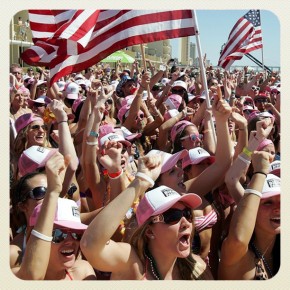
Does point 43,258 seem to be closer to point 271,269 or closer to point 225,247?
point 225,247

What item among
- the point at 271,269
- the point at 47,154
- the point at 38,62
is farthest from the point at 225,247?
the point at 38,62

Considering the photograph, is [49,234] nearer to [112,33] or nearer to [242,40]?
[112,33]

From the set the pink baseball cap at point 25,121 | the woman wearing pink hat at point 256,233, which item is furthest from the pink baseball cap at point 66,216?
the pink baseball cap at point 25,121

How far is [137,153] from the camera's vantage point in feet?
18.9

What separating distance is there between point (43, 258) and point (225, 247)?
1102 mm

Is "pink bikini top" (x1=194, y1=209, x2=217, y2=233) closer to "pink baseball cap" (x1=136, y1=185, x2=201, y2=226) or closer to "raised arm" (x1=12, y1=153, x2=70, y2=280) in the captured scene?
"pink baseball cap" (x1=136, y1=185, x2=201, y2=226)

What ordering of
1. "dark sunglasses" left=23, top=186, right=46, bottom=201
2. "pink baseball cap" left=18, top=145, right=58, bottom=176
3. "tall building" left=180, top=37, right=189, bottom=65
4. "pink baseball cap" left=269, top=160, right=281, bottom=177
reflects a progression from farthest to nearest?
"tall building" left=180, top=37, right=189, bottom=65, "pink baseball cap" left=18, top=145, right=58, bottom=176, "pink baseball cap" left=269, top=160, right=281, bottom=177, "dark sunglasses" left=23, top=186, right=46, bottom=201

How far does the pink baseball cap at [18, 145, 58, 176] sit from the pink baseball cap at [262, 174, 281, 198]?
170cm

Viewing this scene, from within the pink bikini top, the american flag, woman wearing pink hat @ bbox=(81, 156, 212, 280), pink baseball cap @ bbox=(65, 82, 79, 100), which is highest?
the american flag

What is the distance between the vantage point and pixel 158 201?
2975 millimetres

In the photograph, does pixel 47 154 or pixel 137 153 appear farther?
pixel 137 153

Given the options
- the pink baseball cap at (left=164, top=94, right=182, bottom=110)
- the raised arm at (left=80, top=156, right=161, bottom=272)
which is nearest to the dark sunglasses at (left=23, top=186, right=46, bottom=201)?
the raised arm at (left=80, top=156, right=161, bottom=272)

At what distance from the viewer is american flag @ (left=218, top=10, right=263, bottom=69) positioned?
10312mm

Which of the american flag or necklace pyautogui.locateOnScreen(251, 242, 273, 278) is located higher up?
the american flag
